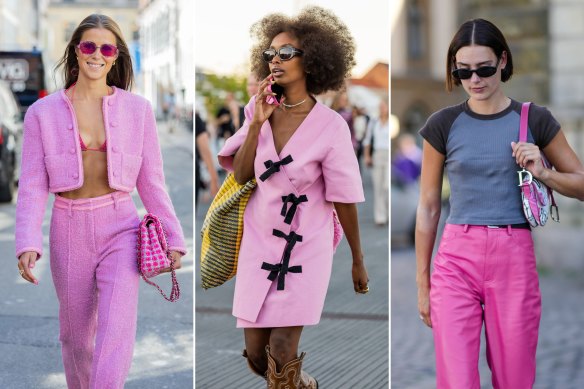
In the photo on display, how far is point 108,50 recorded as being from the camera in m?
4.39

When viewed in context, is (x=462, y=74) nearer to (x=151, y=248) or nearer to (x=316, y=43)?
(x=316, y=43)

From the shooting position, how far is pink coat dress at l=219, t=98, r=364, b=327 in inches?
176

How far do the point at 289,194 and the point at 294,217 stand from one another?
0.32ft

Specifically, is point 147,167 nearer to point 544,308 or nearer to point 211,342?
point 211,342

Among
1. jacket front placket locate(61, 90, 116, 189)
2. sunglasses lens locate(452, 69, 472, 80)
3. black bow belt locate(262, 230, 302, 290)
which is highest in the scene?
sunglasses lens locate(452, 69, 472, 80)

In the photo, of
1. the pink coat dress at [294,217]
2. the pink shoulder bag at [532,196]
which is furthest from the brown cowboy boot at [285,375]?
the pink shoulder bag at [532,196]

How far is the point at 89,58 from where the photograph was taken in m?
4.37

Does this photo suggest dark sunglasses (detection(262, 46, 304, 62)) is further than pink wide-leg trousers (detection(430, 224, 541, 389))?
Yes

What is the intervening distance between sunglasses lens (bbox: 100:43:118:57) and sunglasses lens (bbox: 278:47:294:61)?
0.68 m

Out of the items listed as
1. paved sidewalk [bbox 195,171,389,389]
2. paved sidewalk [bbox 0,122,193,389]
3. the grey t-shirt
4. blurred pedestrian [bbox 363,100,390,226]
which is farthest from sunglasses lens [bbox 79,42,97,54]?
blurred pedestrian [bbox 363,100,390,226]

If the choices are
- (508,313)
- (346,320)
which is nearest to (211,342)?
(346,320)

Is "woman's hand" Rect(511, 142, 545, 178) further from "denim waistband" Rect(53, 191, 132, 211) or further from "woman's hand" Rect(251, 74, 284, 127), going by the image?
"denim waistband" Rect(53, 191, 132, 211)

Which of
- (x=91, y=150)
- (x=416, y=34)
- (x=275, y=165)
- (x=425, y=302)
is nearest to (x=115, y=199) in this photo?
(x=91, y=150)

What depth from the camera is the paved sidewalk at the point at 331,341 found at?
6.51 meters
